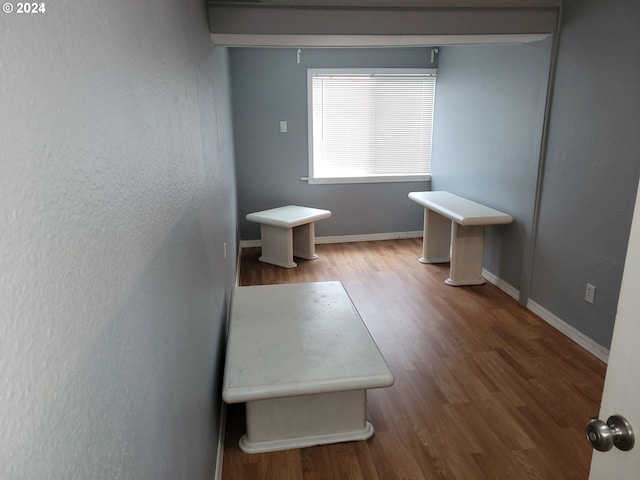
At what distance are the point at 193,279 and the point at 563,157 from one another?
267 cm

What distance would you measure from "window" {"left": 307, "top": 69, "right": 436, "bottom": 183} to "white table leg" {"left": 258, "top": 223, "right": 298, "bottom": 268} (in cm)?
88

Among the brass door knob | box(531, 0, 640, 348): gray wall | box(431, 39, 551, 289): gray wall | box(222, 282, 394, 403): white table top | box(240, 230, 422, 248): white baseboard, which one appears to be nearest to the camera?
the brass door knob

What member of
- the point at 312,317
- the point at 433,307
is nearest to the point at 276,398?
the point at 312,317

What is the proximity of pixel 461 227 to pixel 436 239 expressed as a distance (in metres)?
0.76

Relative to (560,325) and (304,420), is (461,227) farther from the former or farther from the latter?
(304,420)

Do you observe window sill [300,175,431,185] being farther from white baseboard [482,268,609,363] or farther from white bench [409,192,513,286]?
white baseboard [482,268,609,363]

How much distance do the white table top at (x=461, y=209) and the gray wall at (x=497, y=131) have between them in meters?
0.11

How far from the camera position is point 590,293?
2918 mm

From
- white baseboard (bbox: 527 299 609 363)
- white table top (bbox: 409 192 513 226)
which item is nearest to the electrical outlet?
white baseboard (bbox: 527 299 609 363)

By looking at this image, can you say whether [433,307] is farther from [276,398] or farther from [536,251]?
[276,398]

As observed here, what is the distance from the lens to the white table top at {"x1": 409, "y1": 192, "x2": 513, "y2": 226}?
3.68 meters

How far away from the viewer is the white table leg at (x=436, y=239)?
182 inches

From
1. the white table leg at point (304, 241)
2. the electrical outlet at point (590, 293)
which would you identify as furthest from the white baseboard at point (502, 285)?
the white table leg at point (304, 241)

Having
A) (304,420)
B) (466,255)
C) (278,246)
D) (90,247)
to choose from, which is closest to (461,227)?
(466,255)
